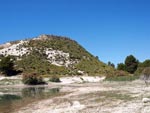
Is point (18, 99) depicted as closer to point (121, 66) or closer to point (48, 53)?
point (48, 53)

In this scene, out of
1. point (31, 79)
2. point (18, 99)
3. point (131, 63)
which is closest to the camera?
point (18, 99)

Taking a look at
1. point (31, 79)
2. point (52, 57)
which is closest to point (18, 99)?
point (31, 79)

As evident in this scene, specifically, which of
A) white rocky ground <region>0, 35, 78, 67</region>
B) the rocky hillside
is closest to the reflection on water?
the rocky hillside

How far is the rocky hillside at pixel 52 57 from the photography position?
134 m

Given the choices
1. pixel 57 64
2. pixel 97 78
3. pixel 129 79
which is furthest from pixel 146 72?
pixel 57 64

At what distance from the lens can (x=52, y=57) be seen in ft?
487

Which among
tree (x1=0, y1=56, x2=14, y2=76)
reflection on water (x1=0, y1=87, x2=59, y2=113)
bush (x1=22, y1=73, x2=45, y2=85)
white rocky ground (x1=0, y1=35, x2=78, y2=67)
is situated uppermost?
white rocky ground (x1=0, y1=35, x2=78, y2=67)

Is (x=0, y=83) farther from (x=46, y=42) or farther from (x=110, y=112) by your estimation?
(x=110, y=112)

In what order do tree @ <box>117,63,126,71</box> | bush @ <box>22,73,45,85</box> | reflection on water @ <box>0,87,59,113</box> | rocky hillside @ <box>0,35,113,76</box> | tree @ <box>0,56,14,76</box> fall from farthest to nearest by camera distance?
tree @ <box>117,63,126,71</box> → rocky hillside @ <box>0,35,113,76</box> → tree @ <box>0,56,14,76</box> → bush @ <box>22,73,45,85</box> → reflection on water @ <box>0,87,59,113</box>

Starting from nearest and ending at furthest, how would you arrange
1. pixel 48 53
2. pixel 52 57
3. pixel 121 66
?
1. pixel 52 57
2. pixel 121 66
3. pixel 48 53

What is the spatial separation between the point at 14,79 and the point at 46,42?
186 feet

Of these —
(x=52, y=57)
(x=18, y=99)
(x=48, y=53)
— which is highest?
(x=48, y=53)

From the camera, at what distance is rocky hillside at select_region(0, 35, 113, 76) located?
134 metres

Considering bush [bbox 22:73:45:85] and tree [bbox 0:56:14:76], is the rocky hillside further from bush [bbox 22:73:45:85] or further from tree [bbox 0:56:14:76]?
bush [bbox 22:73:45:85]
